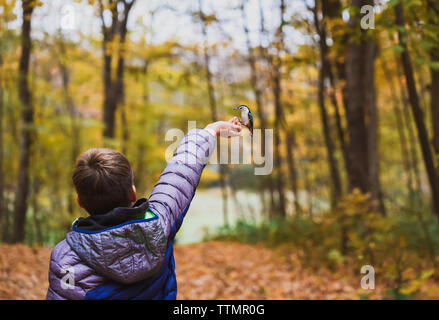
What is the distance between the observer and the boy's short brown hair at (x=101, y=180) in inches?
57.2

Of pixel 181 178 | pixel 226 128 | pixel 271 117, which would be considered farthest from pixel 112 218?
pixel 271 117

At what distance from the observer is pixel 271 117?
1337 centimetres

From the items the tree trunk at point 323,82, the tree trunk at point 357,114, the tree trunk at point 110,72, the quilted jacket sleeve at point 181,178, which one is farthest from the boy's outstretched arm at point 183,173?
the tree trunk at point 110,72

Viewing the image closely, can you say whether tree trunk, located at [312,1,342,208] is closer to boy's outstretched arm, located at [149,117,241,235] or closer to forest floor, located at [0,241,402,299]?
forest floor, located at [0,241,402,299]

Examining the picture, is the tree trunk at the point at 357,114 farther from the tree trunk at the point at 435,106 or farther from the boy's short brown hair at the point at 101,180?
the boy's short brown hair at the point at 101,180

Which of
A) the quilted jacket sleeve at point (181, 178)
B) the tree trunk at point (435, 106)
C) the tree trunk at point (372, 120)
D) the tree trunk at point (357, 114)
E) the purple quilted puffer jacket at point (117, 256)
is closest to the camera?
the purple quilted puffer jacket at point (117, 256)

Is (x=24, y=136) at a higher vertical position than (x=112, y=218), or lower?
higher

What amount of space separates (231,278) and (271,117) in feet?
26.9

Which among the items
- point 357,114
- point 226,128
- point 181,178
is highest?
point 357,114

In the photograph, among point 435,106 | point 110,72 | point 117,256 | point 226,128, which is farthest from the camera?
point 110,72

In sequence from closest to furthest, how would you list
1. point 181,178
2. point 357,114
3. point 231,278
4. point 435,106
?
point 181,178 < point 435,106 < point 231,278 < point 357,114

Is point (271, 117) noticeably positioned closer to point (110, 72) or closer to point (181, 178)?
point (110, 72)

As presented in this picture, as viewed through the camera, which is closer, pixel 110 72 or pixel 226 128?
pixel 226 128

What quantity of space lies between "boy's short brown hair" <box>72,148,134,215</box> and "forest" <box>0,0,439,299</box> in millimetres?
2629
